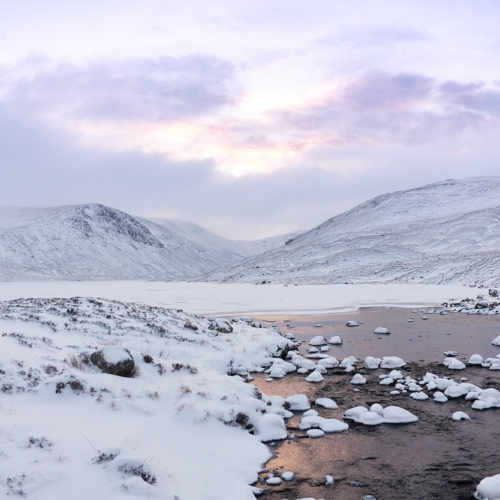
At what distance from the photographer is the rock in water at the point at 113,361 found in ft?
38.9

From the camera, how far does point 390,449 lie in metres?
8.94

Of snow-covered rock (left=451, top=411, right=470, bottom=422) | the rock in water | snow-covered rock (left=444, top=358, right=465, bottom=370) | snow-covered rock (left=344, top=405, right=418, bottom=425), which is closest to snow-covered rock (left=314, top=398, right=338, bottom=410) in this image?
snow-covered rock (left=344, top=405, right=418, bottom=425)

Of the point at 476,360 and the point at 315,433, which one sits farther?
the point at 476,360

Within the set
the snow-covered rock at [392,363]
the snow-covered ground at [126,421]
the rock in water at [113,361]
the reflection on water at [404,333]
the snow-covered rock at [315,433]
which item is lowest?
the reflection on water at [404,333]

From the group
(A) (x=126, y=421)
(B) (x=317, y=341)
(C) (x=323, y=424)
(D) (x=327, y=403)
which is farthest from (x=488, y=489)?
(B) (x=317, y=341)

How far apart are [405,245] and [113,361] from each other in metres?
115

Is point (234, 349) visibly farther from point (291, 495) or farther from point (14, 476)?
point (14, 476)

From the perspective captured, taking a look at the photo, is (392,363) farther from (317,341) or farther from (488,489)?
(488,489)

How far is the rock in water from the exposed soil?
14.7 feet

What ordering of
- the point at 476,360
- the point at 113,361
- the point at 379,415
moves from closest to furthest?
the point at 379,415 → the point at 113,361 → the point at 476,360

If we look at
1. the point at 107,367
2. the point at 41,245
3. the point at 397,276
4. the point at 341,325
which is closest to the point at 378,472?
the point at 107,367

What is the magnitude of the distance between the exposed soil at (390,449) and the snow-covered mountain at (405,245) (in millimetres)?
55659

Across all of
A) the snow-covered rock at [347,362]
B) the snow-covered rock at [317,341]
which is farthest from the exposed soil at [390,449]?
the snow-covered rock at [317,341]

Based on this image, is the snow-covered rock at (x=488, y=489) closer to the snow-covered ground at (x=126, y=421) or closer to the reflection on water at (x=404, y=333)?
the snow-covered ground at (x=126, y=421)
